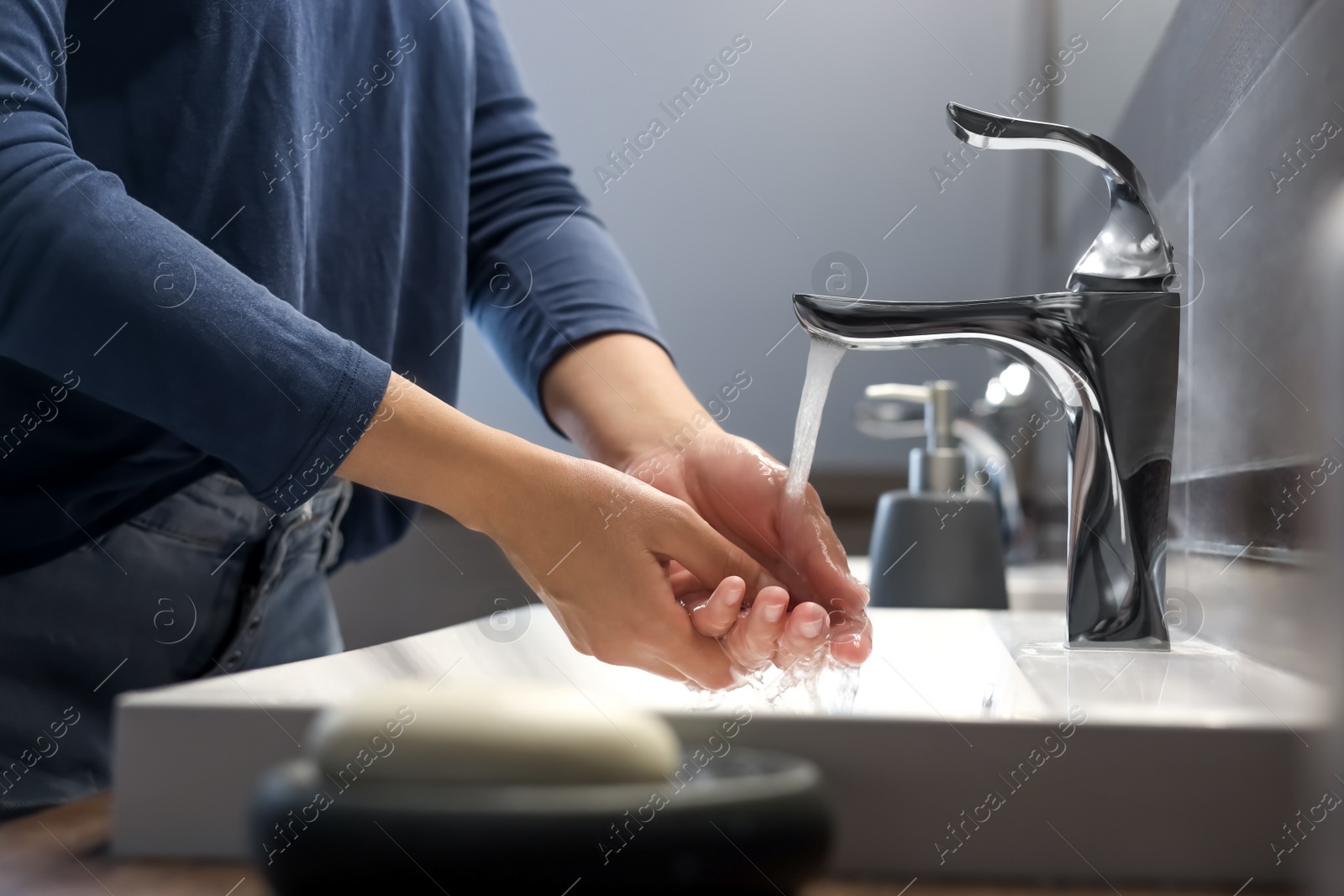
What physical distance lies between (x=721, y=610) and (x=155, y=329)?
200 millimetres

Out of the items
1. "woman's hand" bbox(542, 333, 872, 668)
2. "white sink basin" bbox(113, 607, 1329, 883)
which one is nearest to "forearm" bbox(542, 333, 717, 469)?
"woman's hand" bbox(542, 333, 872, 668)

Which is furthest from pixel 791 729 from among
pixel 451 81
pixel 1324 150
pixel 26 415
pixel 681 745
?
pixel 451 81

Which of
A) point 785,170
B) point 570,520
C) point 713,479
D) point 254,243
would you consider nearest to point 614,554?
point 570,520

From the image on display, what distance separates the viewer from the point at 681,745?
202mm

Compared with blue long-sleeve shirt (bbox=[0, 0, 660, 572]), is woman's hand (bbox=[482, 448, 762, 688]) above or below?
below

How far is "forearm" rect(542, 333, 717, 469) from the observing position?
1.64 ft

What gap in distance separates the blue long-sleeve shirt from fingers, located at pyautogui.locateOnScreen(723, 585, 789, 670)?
0.15m

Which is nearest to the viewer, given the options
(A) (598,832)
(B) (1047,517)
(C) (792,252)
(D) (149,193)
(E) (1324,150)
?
(A) (598,832)

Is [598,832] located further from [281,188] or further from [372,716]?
[281,188]

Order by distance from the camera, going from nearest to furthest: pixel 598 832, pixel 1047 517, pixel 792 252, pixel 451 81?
pixel 598 832, pixel 451 81, pixel 1047 517, pixel 792 252

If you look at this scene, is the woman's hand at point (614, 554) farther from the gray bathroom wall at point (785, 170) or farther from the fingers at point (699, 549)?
the gray bathroom wall at point (785, 170)

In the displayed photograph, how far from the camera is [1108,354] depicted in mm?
350

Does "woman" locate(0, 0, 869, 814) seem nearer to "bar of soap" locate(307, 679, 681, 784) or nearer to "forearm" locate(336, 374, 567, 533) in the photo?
"forearm" locate(336, 374, 567, 533)

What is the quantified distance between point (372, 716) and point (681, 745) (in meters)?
0.07
